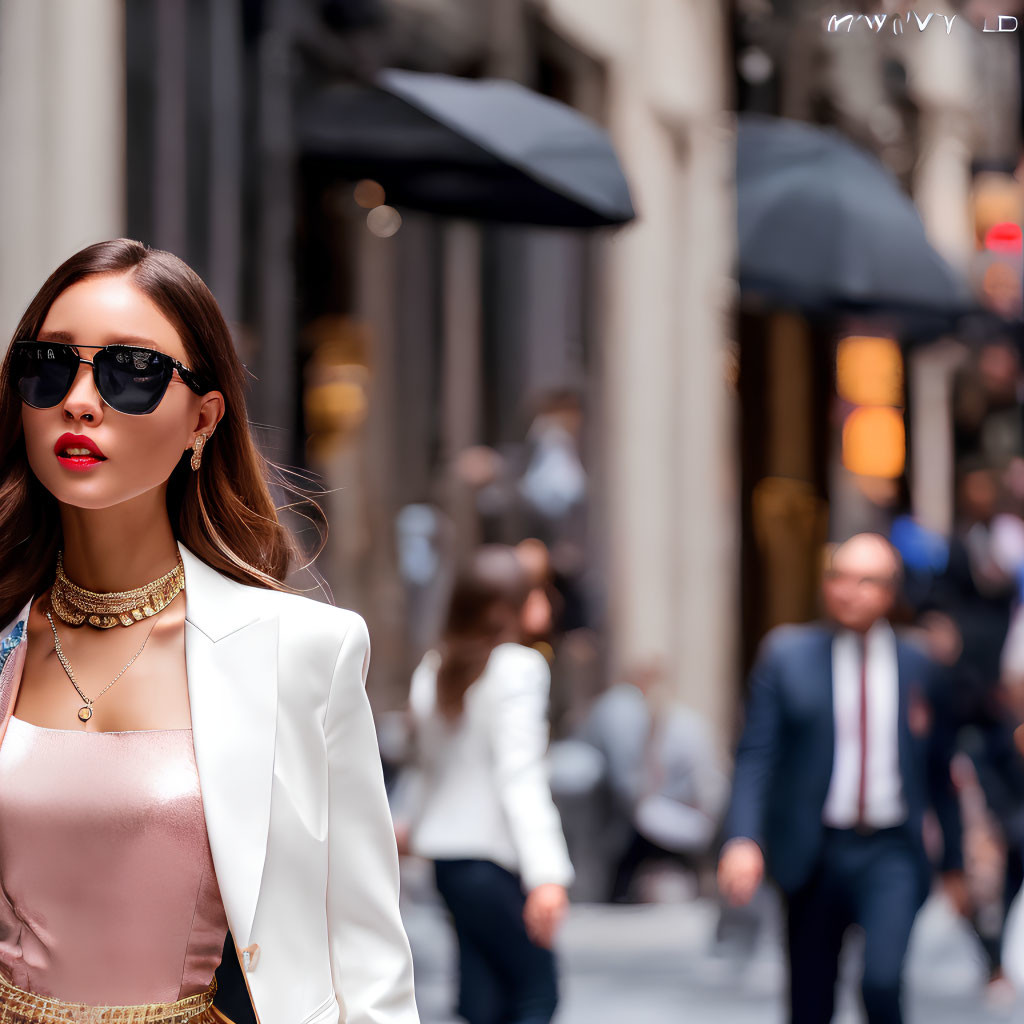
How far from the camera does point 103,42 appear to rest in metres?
8.07

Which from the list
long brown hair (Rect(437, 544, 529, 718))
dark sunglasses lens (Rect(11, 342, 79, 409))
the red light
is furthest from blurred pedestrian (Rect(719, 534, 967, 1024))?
the red light

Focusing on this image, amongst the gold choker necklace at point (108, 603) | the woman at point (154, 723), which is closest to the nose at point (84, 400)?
the woman at point (154, 723)

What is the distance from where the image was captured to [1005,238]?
1520 centimetres

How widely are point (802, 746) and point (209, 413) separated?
416 cm

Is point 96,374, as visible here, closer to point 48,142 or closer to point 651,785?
point 48,142

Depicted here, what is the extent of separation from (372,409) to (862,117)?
6324 millimetres

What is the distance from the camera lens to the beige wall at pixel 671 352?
1375cm

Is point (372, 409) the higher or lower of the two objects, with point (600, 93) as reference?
lower

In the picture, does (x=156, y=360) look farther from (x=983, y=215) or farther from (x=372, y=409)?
(x=983, y=215)

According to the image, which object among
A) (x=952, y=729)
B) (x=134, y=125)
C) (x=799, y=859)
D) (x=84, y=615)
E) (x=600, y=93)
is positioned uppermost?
(x=600, y=93)

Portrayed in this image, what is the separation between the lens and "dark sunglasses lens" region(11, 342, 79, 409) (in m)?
2.32

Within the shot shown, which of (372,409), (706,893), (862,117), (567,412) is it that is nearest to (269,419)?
(372,409)

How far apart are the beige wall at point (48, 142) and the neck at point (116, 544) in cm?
491

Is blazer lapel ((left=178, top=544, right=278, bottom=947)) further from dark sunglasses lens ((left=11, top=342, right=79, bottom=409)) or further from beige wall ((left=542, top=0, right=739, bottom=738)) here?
beige wall ((left=542, top=0, right=739, bottom=738))
